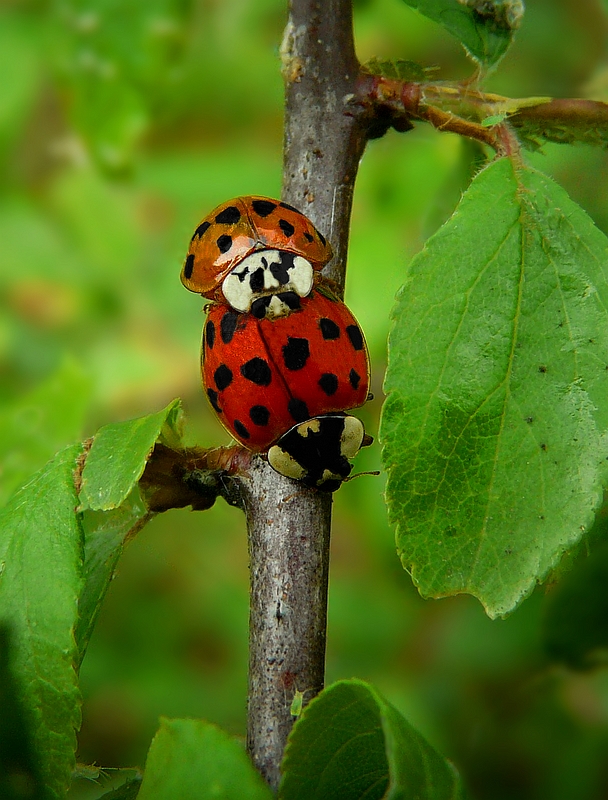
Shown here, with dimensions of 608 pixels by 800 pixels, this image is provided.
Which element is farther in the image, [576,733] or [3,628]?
[576,733]

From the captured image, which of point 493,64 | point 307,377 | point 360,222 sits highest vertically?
point 360,222

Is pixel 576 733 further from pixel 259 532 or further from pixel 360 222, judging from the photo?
pixel 360 222

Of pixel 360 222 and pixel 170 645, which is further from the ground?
pixel 360 222

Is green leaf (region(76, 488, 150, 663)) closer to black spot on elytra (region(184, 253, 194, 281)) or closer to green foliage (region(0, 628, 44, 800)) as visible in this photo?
green foliage (region(0, 628, 44, 800))

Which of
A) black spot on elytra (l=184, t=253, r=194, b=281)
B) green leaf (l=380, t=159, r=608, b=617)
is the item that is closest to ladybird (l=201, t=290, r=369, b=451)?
black spot on elytra (l=184, t=253, r=194, b=281)

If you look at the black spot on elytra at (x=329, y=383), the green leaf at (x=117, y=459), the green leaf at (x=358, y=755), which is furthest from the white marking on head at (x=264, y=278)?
the green leaf at (x=358, y=755)

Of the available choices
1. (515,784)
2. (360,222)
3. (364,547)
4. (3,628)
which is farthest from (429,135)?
(3,628)

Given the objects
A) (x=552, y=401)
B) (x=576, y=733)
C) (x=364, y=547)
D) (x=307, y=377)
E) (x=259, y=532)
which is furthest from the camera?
(x=364, y=547)
